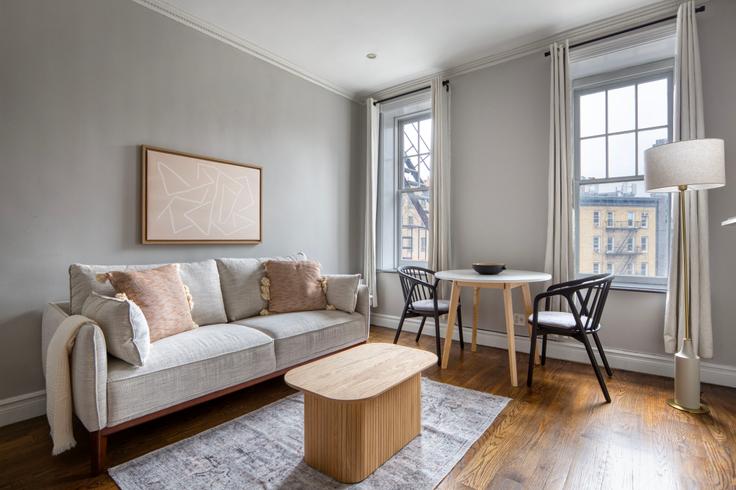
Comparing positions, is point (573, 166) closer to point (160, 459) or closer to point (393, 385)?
point (393, 385)

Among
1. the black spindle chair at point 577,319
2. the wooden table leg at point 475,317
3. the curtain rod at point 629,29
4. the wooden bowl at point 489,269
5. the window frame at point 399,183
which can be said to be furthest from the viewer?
the window frame at point 399,183

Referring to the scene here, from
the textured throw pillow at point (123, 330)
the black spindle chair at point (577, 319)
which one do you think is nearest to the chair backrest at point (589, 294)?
the black spindle chair at point (577, 319)

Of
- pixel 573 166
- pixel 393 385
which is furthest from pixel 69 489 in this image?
pixel 573 166

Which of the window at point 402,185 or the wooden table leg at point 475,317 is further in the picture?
the window at point 402,185

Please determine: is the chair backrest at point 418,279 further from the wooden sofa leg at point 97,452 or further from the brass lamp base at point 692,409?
the wooden sofa leg at point 97,452

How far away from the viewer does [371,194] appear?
4293mm

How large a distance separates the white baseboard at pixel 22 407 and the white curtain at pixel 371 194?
113 inches

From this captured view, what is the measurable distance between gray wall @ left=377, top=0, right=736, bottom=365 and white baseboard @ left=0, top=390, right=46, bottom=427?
121 inches

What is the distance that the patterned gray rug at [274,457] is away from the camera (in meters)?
1.57

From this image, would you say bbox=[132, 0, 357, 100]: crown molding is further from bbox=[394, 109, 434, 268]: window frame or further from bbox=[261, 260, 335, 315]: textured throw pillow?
bbox=[261, 260, 335, 315]: textured throw pillow

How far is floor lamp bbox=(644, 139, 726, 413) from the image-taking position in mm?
2115

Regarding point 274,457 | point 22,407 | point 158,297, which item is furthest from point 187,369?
point 22,407

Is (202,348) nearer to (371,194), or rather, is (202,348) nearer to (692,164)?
(371,194)

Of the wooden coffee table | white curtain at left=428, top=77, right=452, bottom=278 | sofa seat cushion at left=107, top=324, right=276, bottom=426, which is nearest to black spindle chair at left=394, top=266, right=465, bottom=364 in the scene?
white curtain at left=428, top=77, right=452, bottom=278
